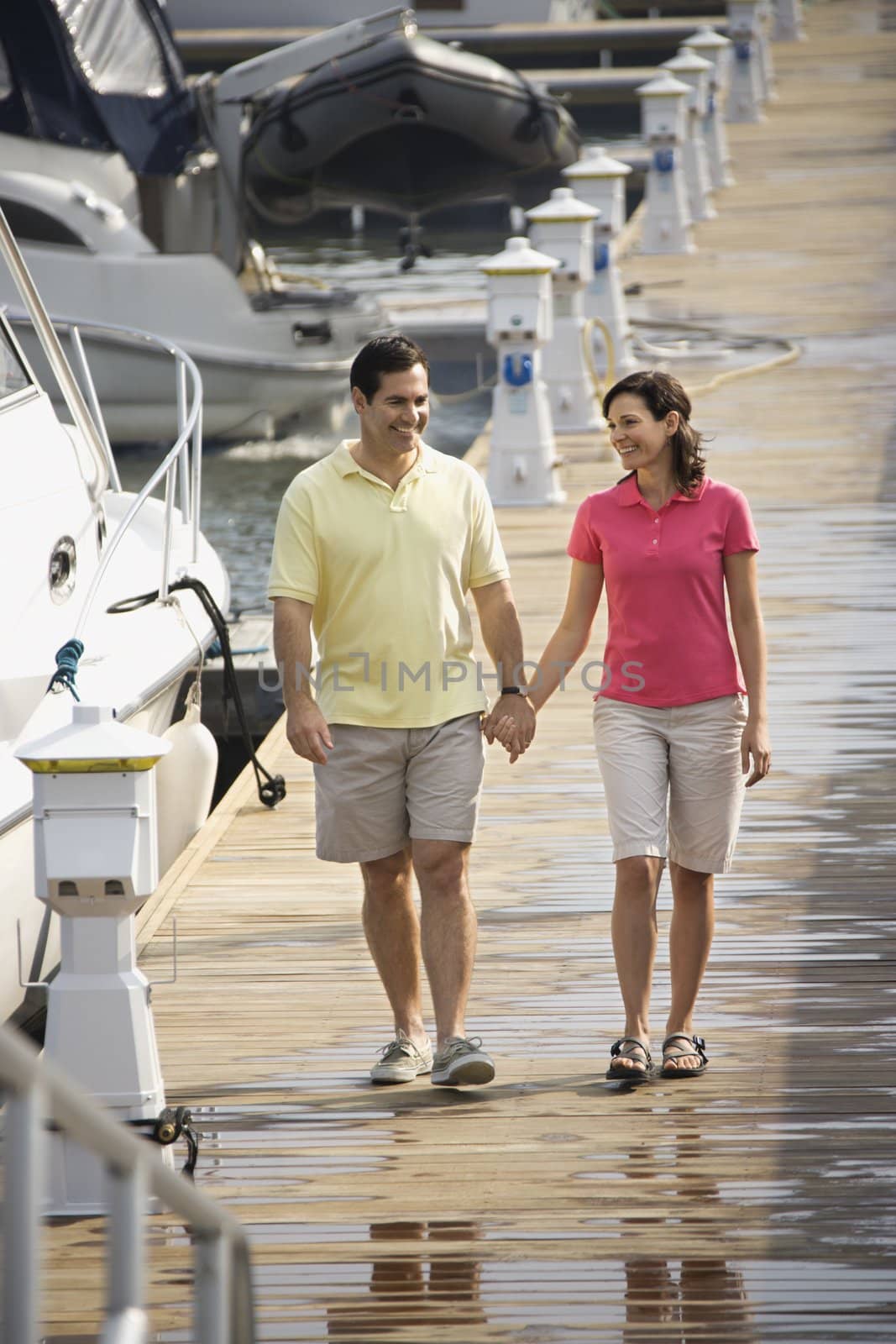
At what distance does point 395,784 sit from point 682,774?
62cm

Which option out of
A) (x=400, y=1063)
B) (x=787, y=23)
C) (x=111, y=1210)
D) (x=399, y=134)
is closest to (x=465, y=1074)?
(x=400, y=1063)

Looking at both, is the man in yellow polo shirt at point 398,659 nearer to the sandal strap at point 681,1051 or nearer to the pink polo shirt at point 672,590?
the pink polo shirt at point 672,590

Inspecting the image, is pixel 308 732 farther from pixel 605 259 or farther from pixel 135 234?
pixel 135 234

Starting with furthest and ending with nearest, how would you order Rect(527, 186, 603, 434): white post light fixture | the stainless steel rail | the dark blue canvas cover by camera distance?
1. the dark blue canvas cover
2. Rect(527, 186, 603, 434): white post light fixture
3. the stainless steel rail

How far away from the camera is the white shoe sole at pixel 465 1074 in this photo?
425 cm

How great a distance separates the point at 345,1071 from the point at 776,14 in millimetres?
27963

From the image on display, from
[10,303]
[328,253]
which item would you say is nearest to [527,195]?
[328,253]

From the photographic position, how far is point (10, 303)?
14.1 metres

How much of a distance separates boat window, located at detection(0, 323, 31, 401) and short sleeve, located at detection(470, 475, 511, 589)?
2.40 meters

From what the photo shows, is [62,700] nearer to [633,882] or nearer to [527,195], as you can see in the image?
[633,882]

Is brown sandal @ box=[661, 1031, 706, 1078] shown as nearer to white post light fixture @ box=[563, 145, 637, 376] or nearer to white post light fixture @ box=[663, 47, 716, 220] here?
white post light fixture @ box=[563, 145, 637, 376]

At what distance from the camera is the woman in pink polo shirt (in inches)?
168

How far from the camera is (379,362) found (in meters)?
4.12

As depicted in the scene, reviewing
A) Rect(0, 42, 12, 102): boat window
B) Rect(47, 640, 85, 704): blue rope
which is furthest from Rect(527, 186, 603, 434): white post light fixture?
Rect(47, 640, 85, 704): blue rope
